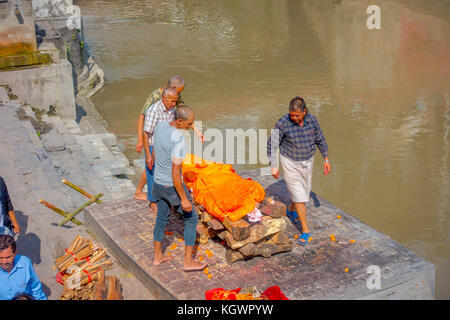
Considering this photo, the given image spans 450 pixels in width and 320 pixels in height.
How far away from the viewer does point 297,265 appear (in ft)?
18.5

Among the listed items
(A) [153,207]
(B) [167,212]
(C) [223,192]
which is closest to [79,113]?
(A) [153,207]

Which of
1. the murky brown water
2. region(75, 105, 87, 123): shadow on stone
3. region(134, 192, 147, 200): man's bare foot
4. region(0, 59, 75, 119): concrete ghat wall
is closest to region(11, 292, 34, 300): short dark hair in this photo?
region(134, 192, 147, 200): man's bare foot

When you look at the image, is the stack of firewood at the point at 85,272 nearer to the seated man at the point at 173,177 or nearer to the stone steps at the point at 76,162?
the seated man at the point at 173,177

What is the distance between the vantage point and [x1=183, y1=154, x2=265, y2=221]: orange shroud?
5.79 m

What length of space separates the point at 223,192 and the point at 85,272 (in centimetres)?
166

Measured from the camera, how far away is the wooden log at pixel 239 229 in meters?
5.56

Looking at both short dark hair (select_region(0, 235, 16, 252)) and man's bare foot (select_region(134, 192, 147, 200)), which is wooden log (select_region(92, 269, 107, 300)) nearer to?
short dark hair (select_region(0, 235, 16, 252))

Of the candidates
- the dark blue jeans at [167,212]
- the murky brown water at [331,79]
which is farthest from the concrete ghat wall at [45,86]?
the dark blue jeans at [167,212]

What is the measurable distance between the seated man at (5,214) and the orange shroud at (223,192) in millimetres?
1960

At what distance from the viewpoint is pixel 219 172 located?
619 cm

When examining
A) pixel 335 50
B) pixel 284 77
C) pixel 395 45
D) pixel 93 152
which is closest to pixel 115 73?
pixel 284 77

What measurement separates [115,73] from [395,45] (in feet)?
32.8

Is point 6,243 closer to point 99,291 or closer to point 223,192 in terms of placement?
point 99,291

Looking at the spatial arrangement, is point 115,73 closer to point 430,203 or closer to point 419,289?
point 430,203
